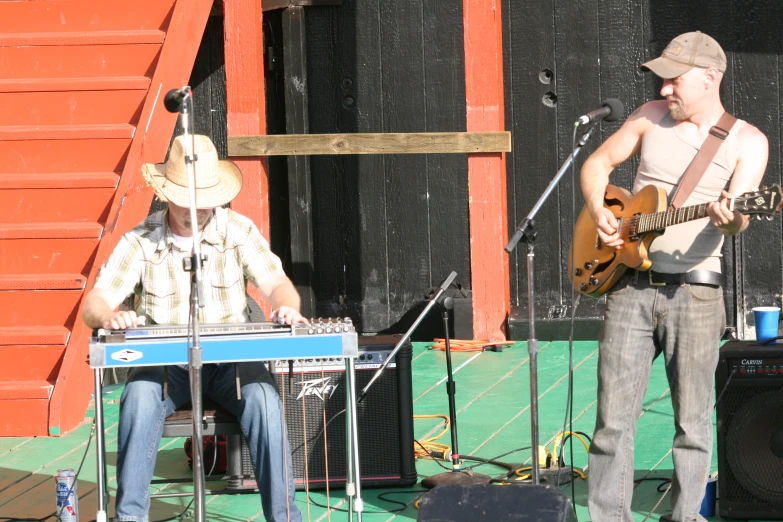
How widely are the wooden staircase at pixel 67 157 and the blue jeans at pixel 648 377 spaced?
3.15m

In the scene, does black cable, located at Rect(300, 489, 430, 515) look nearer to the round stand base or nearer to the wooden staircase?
the round stand base

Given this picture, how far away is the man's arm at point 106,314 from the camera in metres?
4.29

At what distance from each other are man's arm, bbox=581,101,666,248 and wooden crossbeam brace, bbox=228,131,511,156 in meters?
3.27

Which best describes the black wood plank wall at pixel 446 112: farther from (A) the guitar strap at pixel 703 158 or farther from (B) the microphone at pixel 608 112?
(A) the guitar strap at pixel 703 158

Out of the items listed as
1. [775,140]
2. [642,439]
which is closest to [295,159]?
[775,140]

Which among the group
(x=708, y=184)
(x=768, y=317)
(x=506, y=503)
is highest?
(x=708, y=184)

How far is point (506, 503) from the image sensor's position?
349 centimetres

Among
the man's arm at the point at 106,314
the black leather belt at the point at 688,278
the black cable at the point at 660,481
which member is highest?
the black leather belt at the point at 688,278

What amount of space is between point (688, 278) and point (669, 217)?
235 millimetres

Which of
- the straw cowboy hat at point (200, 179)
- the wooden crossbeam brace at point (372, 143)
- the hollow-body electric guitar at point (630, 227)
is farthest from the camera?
the wooden crossbeam brace at point (372, 143)

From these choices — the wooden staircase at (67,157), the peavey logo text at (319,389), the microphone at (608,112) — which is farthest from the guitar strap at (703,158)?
the wooden staircase at (67,157)

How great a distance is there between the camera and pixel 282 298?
15.5ft

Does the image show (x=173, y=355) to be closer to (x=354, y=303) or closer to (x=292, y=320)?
(x=292, y=320)

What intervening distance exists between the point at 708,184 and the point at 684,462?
3.17 ft
